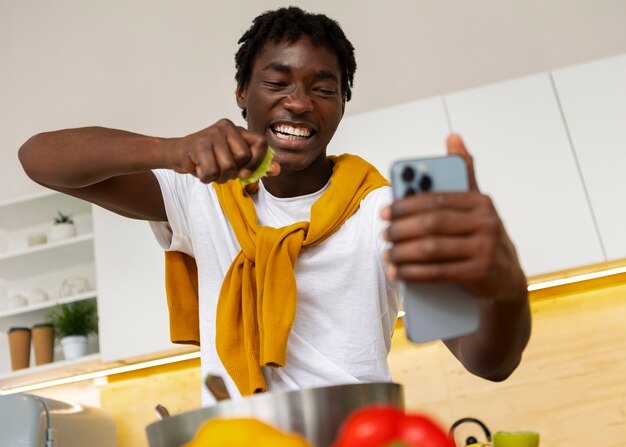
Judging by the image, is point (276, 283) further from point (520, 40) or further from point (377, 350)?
point (520, 40)

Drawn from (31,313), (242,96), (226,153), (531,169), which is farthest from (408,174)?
(31,313)

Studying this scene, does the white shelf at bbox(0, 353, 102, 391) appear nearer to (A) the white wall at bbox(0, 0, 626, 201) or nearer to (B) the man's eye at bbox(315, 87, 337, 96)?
(A) the white wall at bbox(0, 0, 626, 201)

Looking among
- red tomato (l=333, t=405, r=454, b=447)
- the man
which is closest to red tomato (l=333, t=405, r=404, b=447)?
red tomato (l=333, t=405, r=454, b=447)

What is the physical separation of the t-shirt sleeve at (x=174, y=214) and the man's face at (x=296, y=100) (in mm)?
154

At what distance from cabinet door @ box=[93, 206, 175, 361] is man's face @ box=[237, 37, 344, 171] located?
1263 mm

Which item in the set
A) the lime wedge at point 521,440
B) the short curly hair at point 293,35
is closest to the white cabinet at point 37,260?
the short curly hair at point 293,35

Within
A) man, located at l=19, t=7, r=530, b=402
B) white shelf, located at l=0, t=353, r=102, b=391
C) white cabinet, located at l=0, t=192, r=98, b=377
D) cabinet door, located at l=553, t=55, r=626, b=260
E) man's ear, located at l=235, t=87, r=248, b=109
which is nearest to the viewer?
man, located at l=19, t=7, r=530, b=402

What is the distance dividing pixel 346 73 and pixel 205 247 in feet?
1.30

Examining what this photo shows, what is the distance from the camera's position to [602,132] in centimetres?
214

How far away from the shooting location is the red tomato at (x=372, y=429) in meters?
0.43

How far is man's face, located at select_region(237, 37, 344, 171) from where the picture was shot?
1.12 metres

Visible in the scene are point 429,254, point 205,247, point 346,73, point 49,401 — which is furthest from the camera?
point 49,401

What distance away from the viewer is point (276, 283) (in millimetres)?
990

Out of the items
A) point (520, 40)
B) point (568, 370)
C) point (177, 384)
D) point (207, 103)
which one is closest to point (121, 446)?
point (177, 384)
